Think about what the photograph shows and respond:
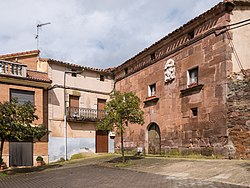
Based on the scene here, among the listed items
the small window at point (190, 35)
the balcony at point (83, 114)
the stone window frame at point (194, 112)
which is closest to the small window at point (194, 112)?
the stone window frame at point (194, 112)

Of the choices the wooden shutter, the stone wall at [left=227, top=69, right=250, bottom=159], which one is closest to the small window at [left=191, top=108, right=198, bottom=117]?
the stone wall at [left=227, top=69, right=250, bottom=159]

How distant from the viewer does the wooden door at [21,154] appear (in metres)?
17.8

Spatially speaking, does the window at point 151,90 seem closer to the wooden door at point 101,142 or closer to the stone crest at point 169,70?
the stone crest at point 169,70

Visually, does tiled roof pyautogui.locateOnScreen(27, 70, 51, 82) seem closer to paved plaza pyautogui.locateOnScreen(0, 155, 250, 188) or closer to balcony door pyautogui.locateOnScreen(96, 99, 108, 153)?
balcony door pyautogui.locateOnScreen(96, 99, 108, 153)

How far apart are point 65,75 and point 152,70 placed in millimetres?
6221

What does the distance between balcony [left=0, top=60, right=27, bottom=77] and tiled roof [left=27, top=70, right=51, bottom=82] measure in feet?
1.83

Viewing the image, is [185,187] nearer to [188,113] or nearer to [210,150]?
[210,150]

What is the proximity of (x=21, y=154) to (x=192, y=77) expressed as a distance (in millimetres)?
10653

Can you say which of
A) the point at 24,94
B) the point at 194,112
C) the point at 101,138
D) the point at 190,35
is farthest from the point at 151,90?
the point at 24,94

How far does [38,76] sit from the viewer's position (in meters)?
19.4

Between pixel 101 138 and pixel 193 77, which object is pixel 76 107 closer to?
pixel 101 138

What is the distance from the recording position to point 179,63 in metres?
16.1

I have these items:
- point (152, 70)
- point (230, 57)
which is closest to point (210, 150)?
point (230, 57)

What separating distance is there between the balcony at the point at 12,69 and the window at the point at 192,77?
9.46m
